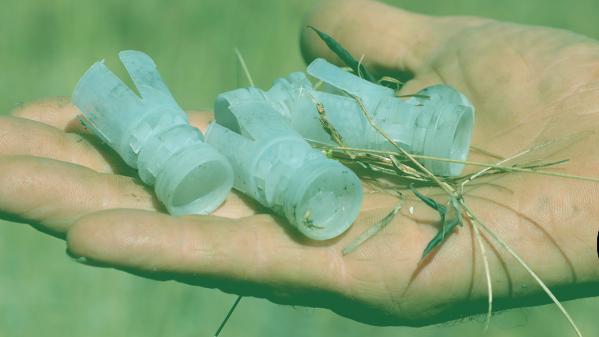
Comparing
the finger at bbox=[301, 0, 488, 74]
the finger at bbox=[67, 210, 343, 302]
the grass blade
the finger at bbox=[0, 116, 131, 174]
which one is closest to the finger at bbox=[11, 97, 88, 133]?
the finger at bbox=[0, 116, 131, 174]

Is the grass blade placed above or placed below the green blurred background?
above

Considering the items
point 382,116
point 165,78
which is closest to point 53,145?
point 382,116

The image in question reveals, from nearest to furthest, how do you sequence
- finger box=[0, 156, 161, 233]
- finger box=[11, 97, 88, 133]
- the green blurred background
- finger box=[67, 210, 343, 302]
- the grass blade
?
1. finger box=[67, 210, 343, 302]
2. finger box=[0, 156, 161, 233]
3. finger box=[11, 97, 88, 133]
4. the grass blade
5. the green blurred background

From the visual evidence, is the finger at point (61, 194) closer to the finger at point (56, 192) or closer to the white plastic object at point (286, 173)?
the finger at point (56, 192)

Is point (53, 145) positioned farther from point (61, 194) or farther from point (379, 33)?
point (379, 33)

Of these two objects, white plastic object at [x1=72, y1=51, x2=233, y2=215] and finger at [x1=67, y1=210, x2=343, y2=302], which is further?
white plastic object at [x1=72, y1=51, x2=233, y2=215]

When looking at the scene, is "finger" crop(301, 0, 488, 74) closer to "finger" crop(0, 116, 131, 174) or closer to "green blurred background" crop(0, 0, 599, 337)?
"green blurred background" crop(0, 0, 599, 337)
